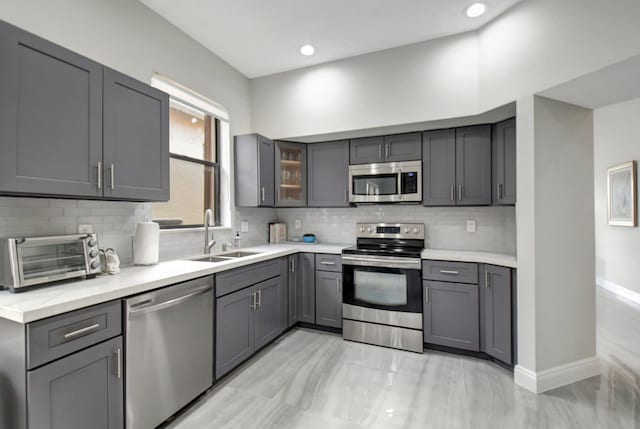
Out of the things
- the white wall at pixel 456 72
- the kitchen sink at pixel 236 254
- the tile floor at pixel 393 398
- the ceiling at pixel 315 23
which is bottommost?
the tile floor at pixel 393 398

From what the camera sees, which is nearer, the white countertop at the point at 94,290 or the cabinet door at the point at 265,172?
the white countertop at the point at 94,290

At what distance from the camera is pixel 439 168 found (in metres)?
3.12

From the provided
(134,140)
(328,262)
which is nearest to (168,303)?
(134,140)

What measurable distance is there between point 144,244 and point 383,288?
7.08 feet

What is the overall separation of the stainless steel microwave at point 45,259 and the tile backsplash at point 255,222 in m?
0.22

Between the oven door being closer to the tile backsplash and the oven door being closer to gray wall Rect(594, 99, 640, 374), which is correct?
the tile backsplash

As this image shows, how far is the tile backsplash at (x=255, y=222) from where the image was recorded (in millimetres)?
1768

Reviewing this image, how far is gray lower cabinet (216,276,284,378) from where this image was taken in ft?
7.45

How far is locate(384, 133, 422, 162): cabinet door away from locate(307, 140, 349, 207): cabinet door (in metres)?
0.48

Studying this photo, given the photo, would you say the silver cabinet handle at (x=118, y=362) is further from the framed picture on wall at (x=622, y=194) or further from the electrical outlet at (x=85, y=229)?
the framed picture on wall at (x=622, y=194)

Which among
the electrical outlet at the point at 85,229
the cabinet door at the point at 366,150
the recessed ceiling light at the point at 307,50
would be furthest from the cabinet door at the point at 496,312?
the electrical outlet at the point at 85,229

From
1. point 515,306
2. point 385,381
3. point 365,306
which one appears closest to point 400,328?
point 365,306

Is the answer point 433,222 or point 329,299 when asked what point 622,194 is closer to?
point 433,222

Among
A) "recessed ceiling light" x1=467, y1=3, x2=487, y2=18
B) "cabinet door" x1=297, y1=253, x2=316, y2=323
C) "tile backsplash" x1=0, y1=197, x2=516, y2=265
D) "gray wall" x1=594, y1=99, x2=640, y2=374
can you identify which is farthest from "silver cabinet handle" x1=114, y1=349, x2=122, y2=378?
"gray wall" x1=594, y1=99, x2=640, y2=374
